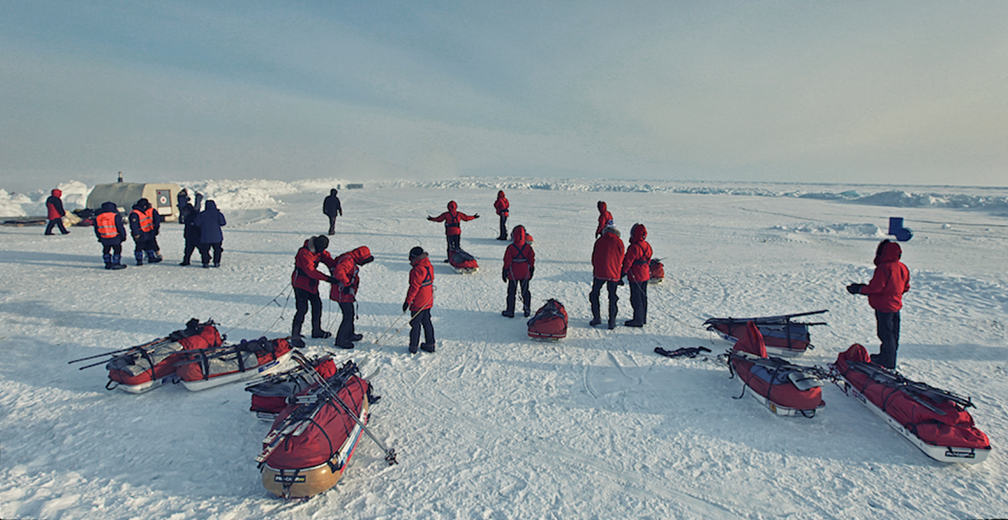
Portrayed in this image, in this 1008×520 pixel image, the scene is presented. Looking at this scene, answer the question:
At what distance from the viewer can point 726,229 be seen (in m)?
19.9

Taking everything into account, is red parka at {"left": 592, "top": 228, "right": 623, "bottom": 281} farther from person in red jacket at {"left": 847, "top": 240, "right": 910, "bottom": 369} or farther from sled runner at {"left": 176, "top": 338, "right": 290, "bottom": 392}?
sled runner at {"left": 176, "top": 338, "right": 290, "bottom": 392}

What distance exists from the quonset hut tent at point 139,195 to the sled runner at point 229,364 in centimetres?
1731

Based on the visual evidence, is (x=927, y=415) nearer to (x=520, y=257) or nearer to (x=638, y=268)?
(x=638, y=268)

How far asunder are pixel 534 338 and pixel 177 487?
4666 millimetres

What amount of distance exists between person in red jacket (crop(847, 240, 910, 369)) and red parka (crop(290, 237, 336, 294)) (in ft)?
23.5

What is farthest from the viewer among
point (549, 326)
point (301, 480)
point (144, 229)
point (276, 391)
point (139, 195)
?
point (139, 195)

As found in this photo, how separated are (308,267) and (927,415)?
722 cm

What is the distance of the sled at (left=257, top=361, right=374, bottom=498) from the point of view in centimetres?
349

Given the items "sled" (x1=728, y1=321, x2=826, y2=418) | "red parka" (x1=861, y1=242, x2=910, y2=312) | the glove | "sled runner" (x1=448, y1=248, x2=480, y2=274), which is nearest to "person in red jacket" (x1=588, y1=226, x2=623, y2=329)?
"sled" (x1=728, y1=321, x2=826, y2=418)

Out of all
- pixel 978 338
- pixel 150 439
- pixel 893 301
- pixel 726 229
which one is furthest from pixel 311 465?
pixel 726 229

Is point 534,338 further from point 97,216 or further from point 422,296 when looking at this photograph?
point 97,216

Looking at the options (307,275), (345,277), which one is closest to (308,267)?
(307,275)

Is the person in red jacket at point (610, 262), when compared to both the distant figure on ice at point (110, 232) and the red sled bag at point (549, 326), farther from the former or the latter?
the distant figure on ice at point (110, 232)

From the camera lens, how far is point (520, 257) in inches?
310
